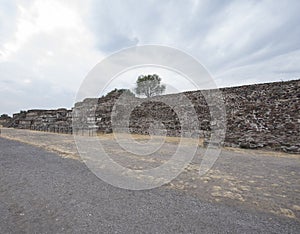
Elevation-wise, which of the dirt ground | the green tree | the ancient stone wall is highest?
the green tree

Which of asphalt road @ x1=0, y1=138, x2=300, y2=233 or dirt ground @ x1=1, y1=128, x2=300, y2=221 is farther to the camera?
dirt ground @ x1=1, y1=128, x2=300, y2=221

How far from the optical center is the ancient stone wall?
29.8 feet

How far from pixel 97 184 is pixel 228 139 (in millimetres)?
8058

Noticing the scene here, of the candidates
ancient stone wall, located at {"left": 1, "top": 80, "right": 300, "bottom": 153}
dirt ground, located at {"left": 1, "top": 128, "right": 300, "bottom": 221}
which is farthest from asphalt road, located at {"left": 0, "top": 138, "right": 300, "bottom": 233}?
ancient stone wall, located at {"left": 1, "top": 80, "right": 300, "bottom": 153}

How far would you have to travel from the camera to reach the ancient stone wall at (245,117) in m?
9.08

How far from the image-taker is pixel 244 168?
5074 mm

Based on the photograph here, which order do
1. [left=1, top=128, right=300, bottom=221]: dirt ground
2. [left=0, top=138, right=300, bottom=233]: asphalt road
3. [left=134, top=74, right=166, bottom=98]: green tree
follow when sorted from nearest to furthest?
[left=0, top=138, right=300, bottom=233]: asphalt road, [left=1, top=128, right=300, bottom=221]: dirt ground, [left=134, top=74, right=166, bottom=98]: green tree

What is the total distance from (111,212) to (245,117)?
10562 millimetres

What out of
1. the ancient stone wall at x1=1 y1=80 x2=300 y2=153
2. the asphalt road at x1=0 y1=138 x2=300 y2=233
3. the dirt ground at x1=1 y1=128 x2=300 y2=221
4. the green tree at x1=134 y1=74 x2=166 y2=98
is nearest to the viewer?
the asphalt road at x1=0 y1=138 x2=300 y2=233

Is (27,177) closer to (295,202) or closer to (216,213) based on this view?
(216,213)

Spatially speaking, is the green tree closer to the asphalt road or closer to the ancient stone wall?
the ancient stone wall

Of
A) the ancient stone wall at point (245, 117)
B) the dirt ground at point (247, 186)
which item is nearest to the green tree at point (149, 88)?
the ancient stone wall at point (245, 117)

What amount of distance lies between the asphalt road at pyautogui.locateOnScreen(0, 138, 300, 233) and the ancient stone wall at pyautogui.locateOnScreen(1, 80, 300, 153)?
744cm

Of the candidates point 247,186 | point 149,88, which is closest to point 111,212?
point 247,186
